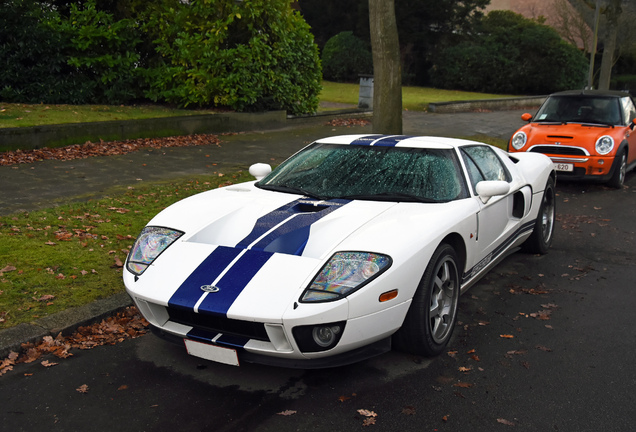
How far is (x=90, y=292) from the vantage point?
5.00m

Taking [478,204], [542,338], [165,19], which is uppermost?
[165,19]

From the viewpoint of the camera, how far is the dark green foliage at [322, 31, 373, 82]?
112 ft

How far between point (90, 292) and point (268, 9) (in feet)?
36.9

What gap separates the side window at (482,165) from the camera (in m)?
5.11

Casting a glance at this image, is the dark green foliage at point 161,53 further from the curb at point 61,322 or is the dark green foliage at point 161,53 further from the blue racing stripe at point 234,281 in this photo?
the blue racing stripe at point 234,281

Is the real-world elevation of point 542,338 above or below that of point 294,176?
below

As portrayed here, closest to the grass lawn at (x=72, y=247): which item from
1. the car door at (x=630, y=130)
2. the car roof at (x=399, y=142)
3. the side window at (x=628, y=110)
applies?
the car roof at (x=399, y=142)

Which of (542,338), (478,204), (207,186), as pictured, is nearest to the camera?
(542,338)

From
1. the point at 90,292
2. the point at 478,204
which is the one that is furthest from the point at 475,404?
the point at 90,292

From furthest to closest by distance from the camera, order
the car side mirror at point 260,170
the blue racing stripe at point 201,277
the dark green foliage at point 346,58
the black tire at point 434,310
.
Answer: the dark green foliage at point 346,58 → the car side mirror at point 260,170 → the black tire at point 434,310 → the blue racing stripe at point 201,277

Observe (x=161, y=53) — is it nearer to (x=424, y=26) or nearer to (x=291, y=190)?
(x=291, y=190)

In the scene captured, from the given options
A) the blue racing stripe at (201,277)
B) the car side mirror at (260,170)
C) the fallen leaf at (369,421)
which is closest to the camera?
the fallen leaf at (369,421)

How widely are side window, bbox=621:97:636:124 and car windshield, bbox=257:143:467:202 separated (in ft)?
24.5

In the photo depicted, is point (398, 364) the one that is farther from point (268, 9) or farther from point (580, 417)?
point (268, 9)
